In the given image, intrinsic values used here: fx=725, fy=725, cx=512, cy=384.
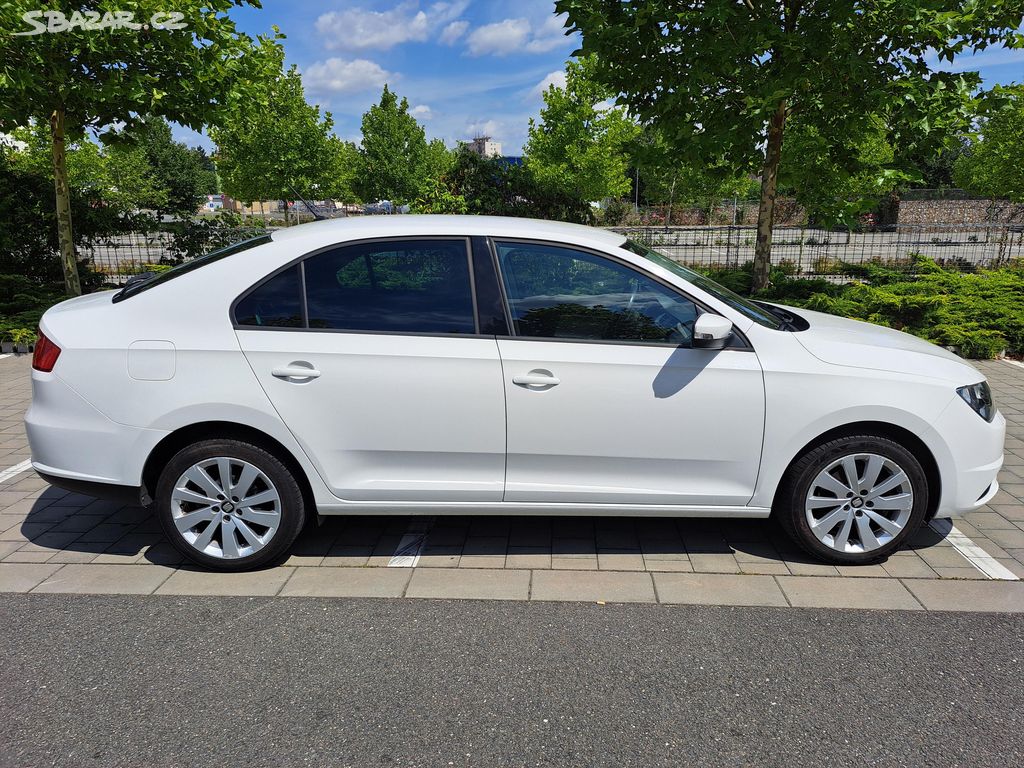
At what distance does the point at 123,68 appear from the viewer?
8672 millimetres

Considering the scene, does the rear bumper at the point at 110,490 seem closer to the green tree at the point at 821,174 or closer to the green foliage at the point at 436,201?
the green foliage at the point at 436,201

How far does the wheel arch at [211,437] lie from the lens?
11.9 ft

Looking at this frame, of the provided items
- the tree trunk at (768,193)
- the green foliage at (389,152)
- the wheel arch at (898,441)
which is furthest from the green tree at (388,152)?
the wheel arch at (898,441)

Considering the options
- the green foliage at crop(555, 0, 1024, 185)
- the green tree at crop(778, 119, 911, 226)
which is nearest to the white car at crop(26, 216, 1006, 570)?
the green foliage at crop(555, 0, 1024, 185)

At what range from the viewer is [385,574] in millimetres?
3795

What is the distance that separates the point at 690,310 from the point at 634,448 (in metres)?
0.74

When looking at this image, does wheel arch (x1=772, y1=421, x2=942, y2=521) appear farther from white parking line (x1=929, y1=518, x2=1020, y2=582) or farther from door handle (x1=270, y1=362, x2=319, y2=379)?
door handle (x1=270, y1=362, x2=319, y2=379)

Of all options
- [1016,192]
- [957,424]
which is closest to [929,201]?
[1016,192]

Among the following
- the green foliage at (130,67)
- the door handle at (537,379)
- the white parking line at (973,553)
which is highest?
the green foliage at (130,67)

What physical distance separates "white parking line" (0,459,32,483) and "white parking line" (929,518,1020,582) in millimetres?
5998

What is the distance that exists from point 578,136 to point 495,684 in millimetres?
23502

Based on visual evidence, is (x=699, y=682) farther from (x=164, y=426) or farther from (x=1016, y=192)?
(x=1016, y=192)

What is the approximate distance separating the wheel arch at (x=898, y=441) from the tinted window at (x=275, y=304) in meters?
2.60

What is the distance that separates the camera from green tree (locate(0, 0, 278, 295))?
26.3 feet
